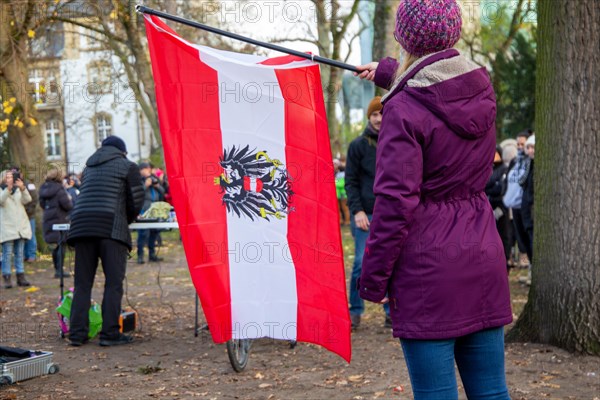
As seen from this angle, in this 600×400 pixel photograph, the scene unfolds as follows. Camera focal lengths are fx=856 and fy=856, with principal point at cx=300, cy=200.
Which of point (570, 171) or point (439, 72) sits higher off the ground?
point (439, 72)

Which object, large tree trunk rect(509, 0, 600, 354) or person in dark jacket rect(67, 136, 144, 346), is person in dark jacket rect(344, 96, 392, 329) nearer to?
large tree trunk rect(509, 0, 600, 354)

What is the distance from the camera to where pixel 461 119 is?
312 centimetres

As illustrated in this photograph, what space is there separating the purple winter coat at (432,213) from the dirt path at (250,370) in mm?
2772

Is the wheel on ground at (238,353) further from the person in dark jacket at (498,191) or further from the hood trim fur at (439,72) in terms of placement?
the person in dark jacket at (498,191)

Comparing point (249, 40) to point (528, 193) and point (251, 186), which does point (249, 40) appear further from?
point (528, 193)

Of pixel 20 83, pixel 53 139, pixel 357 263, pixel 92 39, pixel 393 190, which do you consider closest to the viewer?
pixel 393 190

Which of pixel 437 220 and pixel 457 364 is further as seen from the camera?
pixel 457 364

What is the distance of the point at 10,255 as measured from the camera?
13.7 metres

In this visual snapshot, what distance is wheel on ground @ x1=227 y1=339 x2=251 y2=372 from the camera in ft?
21.9

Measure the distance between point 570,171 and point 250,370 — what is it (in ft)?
9.80

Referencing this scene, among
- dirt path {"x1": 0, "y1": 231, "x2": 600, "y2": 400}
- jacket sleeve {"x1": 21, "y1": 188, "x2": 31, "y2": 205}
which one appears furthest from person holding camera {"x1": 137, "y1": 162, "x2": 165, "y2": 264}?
dirt path {"x1": 0, "y1": 231, "x2": 600, "y2": 400}

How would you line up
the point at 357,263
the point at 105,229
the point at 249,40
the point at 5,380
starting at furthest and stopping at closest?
1. the point at 357,263
2. the point at 105,229
3. the point at 5,380
4. the point at 249,40

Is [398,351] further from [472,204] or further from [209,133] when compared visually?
[472,204]

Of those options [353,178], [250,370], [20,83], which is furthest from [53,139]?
[250,370]
